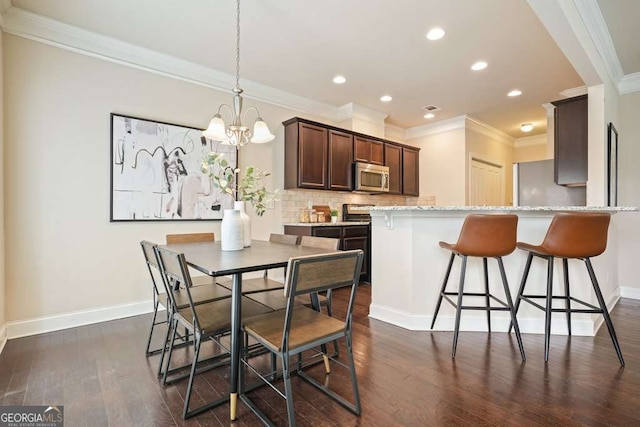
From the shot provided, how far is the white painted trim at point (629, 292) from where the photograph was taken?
380 cm

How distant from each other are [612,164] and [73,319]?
19.1 feet

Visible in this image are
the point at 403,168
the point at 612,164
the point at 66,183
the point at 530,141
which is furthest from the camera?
the point at 530,141

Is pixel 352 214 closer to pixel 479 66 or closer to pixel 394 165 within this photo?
pixel 394 165

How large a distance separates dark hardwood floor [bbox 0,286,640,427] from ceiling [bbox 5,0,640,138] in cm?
272

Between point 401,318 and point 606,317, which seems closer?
point 606,317

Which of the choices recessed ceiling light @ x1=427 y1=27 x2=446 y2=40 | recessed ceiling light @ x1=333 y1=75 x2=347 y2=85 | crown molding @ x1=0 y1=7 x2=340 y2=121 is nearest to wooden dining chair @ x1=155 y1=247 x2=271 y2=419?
crown molding @ x1=0 y1=7 x2=340 y2=121

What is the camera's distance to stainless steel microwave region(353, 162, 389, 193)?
4.85 meters

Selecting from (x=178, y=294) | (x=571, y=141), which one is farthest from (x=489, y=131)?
(x=178, y=294)

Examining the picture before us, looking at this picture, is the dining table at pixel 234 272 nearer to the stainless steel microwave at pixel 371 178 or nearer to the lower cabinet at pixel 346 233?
the lower cabinet at pixel 346 233

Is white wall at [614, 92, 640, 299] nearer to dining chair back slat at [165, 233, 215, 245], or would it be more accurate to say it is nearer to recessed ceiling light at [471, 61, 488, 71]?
recessed ceiling light at [471, 61, 488, 71]

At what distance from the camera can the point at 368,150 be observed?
5.10 meters

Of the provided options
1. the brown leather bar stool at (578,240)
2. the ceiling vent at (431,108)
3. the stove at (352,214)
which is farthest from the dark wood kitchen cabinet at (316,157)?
the brown leather bar stool at (578,240)

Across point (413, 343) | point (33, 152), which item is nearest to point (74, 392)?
point (33, 152)

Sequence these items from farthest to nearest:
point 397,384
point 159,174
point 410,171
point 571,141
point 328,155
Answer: point 410,171, point 328,155, point 571,141, point 159,174, point 397,384
